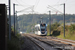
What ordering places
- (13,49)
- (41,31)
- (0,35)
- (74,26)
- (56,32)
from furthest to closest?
(56,32) → (41,31) → (74,26) → (13,49) → (0,35)

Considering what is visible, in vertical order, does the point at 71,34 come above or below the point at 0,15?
below

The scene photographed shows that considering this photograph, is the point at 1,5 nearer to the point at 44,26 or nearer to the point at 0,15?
the point at 0,15

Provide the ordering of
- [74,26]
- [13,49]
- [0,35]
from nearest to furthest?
[0,35]
[13,49]
[74,26]

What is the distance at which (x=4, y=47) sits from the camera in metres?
12.9

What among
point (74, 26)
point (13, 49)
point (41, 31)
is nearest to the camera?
point (13, 49)

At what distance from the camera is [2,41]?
12812 millimetres

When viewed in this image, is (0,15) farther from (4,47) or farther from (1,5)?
(4,47)

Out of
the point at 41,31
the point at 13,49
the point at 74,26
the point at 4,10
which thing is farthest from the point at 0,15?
the point at 41,31

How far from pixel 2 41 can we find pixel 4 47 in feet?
1.44

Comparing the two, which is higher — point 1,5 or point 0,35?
point 1,5

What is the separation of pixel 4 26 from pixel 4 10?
3.63 feet

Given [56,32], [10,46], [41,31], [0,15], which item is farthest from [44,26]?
[0,15]

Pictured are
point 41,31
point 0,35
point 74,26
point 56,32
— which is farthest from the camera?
point 56,32

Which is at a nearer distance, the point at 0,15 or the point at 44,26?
the point at 0,15
